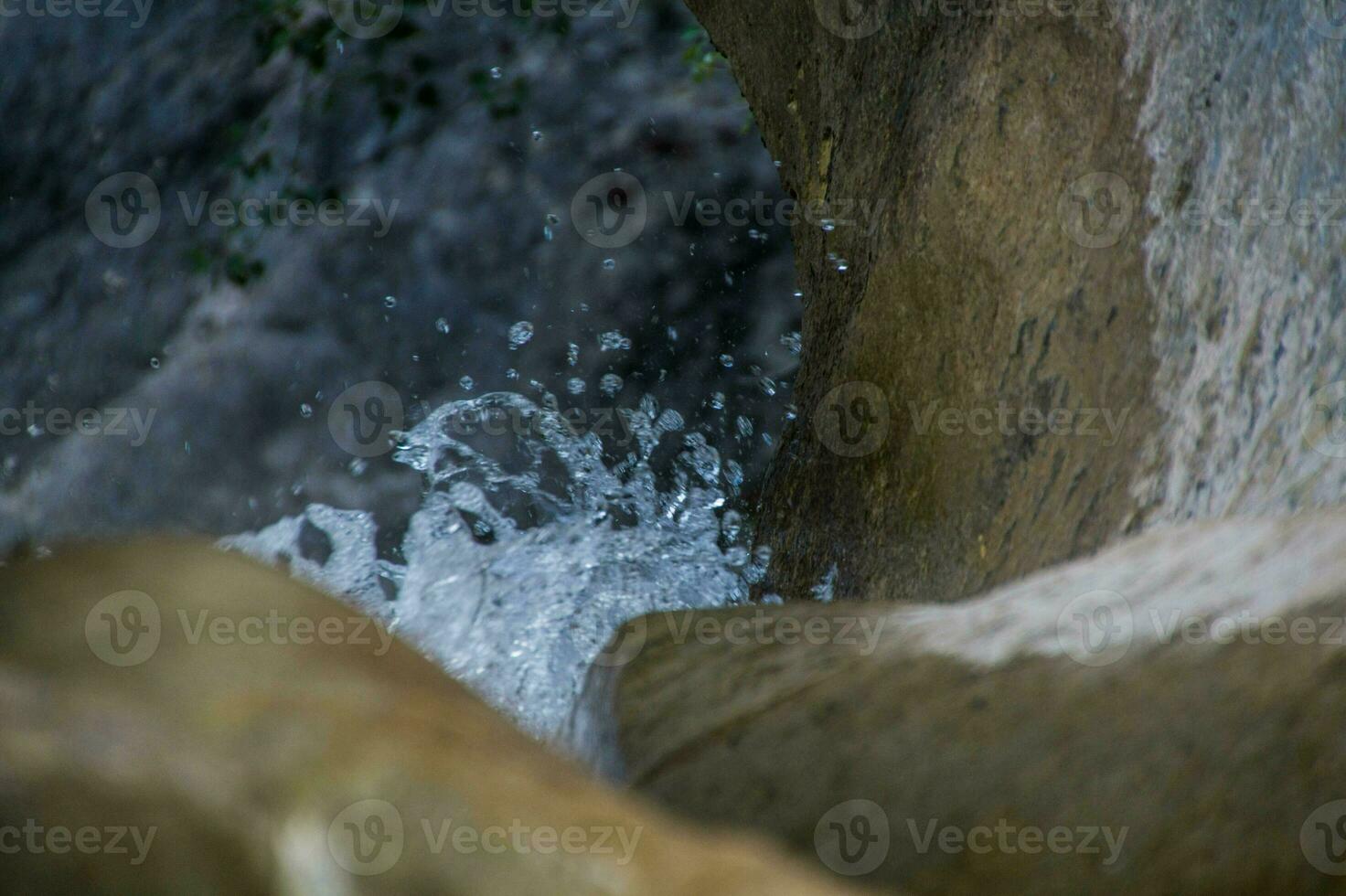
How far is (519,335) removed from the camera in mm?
4105

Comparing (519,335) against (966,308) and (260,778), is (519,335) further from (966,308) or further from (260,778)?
(260,778)

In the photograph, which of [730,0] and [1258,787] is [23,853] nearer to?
[1258,787]

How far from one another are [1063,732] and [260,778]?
677mm

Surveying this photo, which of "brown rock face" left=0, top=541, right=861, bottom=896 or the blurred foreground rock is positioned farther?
the blurred foreground rock

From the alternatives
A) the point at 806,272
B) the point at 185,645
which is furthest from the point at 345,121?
the point at 185,645

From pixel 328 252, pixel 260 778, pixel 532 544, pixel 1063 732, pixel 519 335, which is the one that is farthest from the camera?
pixel 328 252

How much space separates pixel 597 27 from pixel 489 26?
0.40 metres

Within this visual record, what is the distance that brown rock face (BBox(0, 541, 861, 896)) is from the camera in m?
0.57

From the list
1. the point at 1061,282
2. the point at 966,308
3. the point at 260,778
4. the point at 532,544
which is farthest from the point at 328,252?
the point at 260,778

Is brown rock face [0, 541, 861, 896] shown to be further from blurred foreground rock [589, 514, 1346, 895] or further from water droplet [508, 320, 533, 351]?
water droplet [508, 320, 533, 351]

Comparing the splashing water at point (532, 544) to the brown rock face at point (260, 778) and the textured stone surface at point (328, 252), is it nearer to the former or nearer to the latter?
the textured stone surface at point (328, 252)

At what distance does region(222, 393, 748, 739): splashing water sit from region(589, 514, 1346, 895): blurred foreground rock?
1268mm

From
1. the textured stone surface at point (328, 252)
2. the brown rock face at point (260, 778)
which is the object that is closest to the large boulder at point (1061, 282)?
the brown rock face at point (260, 778)

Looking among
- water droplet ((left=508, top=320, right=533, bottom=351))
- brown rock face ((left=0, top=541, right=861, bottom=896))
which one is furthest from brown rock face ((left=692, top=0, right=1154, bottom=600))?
water droplet ((left=508, top=320, right=533, bottom=351))
